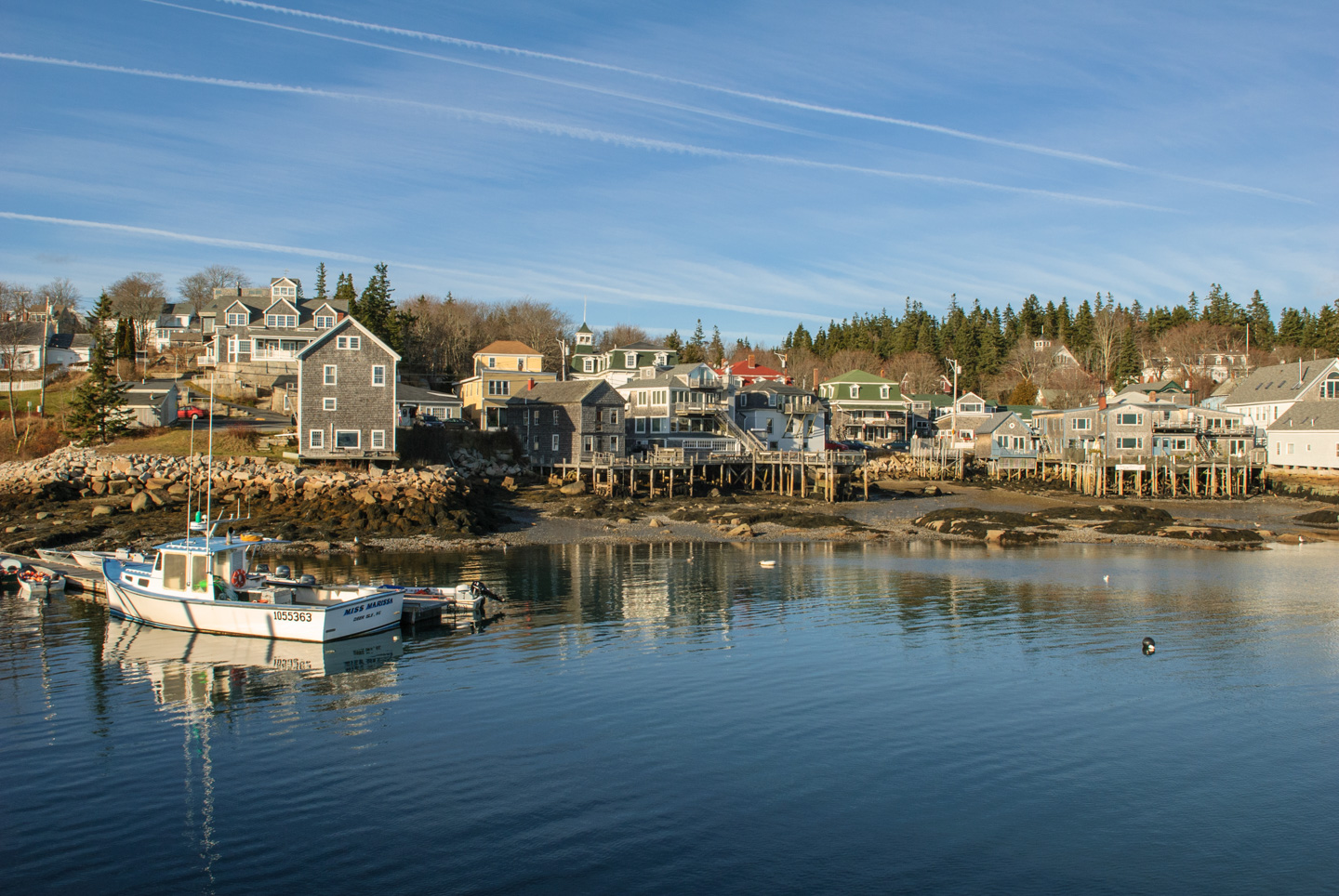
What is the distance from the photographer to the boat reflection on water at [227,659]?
22797mm

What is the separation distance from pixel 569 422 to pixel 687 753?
49948 mm

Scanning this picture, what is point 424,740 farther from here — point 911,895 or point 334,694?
point 911,895

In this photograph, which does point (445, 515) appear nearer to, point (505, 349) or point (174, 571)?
point (174, 571)

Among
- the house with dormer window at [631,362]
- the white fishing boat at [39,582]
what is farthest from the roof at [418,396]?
the white fishing boat at [39,582]

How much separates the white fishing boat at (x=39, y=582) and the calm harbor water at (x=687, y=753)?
864 millimetres

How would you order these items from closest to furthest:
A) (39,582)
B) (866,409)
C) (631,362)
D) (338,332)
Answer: (39,582)
(338,332)
(631,362)
(866,409)

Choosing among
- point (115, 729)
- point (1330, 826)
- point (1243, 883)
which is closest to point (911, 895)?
point (1243, 883)

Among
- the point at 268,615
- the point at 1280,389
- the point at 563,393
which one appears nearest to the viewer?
the point at 268,615

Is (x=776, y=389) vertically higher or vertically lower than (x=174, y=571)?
higher

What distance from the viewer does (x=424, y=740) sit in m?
18.6

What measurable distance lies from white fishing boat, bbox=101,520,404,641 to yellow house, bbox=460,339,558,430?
4111cm

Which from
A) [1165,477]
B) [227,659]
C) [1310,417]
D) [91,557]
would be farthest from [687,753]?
[1310,417]

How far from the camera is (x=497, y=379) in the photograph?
7419 cm

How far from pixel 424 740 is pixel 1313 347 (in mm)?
126283
